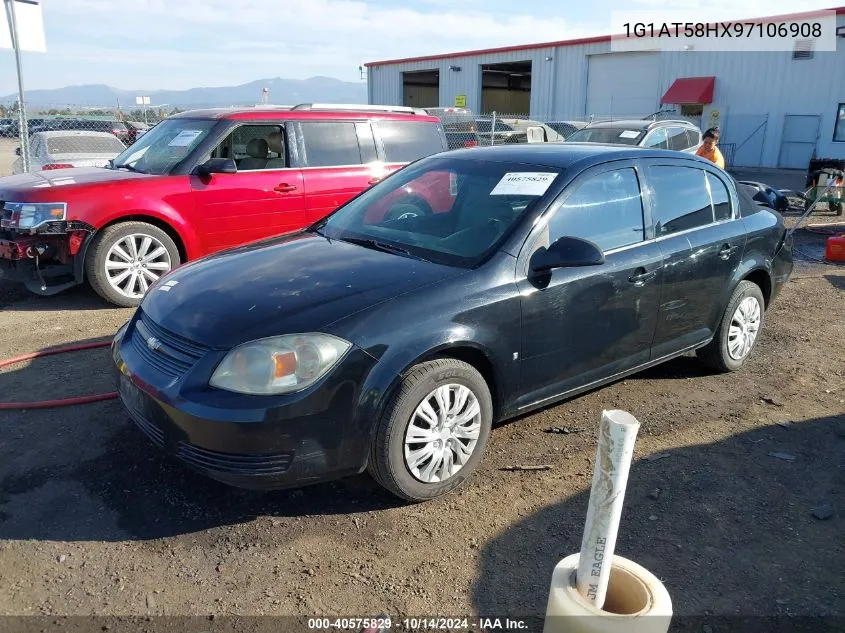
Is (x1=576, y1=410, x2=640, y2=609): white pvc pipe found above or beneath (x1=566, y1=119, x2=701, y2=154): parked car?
beneath

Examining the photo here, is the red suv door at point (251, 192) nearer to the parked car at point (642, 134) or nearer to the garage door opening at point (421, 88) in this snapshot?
the parked car at point (642, 134)

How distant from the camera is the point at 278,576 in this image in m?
2.75

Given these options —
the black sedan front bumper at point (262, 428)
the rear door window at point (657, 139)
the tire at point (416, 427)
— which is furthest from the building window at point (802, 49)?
the black sedan front bumper at point (262, 428)

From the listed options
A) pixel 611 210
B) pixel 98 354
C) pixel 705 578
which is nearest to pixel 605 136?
pixel 611 210

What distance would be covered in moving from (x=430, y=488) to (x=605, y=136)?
10.3m

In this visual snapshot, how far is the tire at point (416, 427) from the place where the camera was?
3.01m

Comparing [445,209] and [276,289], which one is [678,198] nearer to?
[445,209]

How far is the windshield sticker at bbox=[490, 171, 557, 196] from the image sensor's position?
3.74 metres

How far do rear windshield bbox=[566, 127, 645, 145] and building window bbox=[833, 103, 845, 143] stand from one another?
1596cm

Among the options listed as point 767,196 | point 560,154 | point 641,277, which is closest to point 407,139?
point 560,154

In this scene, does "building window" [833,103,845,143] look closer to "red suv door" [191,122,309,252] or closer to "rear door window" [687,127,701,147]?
"rear door window" [687,127,701,147]

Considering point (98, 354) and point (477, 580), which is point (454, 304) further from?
point (98, 354)

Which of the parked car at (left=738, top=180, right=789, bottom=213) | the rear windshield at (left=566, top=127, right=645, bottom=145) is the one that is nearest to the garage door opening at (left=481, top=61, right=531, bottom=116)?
the rear windshield at (left=566, top=127, right=645, bottom=145)

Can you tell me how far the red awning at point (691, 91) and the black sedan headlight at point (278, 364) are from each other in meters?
27.4
